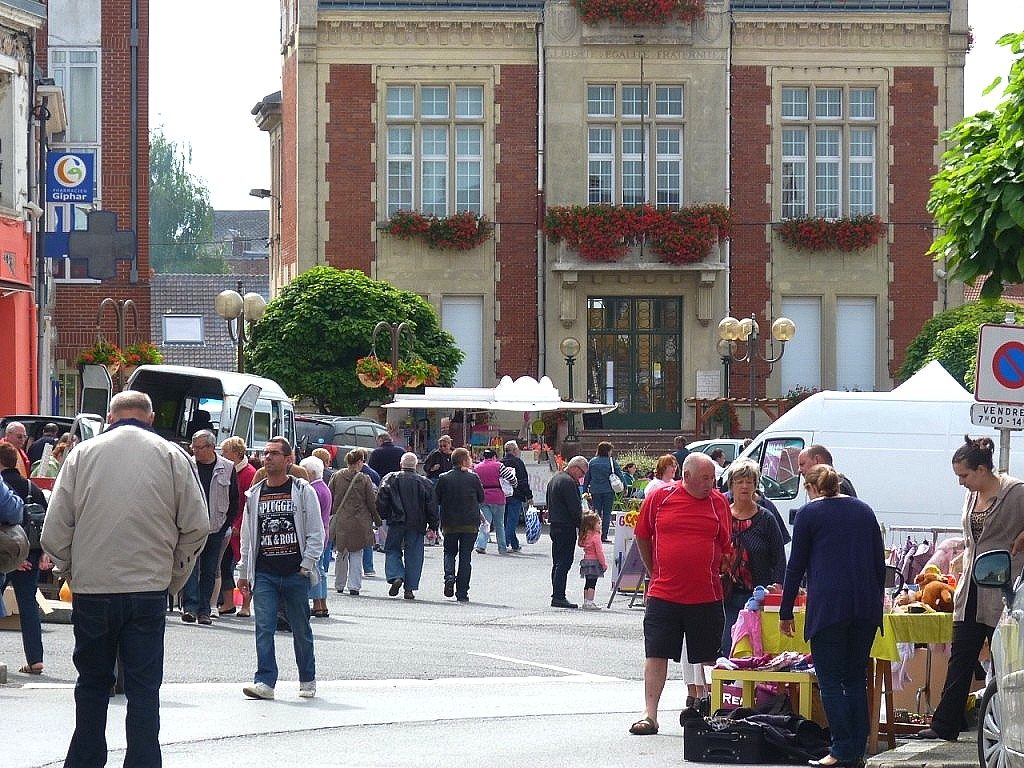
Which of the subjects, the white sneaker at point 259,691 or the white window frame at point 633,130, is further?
the white window frame at point 633,130

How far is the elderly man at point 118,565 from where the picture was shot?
31.0 feet

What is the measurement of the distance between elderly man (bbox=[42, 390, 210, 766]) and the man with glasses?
151 inches

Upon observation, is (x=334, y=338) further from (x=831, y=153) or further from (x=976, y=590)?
(x=976, y=590)

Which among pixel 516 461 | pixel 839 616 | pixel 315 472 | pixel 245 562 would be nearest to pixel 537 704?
pixel 245 562

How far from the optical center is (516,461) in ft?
104

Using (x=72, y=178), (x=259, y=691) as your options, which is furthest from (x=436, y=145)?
(x=259, y=691)

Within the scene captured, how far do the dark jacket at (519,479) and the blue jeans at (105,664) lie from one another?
21.3 metres

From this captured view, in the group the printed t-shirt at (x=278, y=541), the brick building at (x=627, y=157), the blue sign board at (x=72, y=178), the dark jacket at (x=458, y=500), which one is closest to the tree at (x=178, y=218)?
the brick building at (x=627, y=157)

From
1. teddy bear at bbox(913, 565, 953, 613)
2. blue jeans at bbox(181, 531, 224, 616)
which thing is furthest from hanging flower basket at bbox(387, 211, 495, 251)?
teddy bear at bbox(913, 565, 953, 613)

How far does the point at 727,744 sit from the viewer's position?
11008 mm

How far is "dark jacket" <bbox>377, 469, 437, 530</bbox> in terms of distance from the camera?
2252cm

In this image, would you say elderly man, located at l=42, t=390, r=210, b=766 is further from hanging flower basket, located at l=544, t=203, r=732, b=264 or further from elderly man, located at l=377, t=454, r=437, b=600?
hanging flower basket, located at l=544, t=203, r=732, b=264

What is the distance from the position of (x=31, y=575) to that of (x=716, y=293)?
32686mm

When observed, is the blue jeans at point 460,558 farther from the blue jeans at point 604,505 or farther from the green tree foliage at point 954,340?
the green tree foliage at point 954,340
